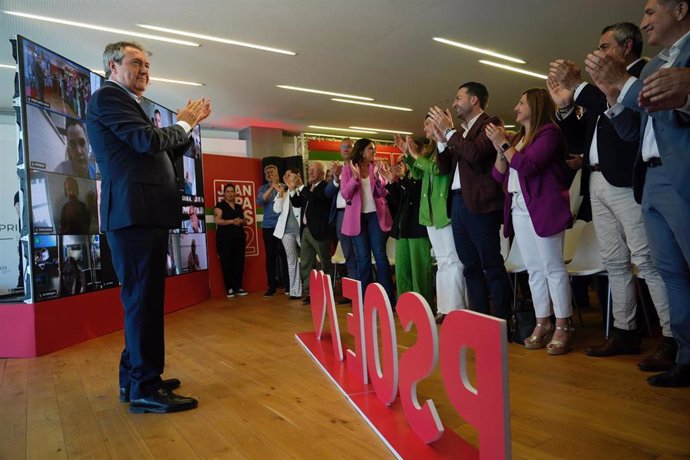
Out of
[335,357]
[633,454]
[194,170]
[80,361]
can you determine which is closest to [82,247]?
[80,361]

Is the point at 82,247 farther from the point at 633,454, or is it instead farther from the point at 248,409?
the point at 633,454

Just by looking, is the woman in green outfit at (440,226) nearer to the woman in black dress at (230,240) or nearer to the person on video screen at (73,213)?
the person on video screen at (73,213)

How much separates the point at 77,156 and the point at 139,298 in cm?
239

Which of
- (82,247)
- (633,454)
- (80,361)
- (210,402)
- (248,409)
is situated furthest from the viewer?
(82,247)

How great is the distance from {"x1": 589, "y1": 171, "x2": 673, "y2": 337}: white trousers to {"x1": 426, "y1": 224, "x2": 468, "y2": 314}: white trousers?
982 mm

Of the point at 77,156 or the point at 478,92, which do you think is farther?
the point at 77,156

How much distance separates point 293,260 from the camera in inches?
212

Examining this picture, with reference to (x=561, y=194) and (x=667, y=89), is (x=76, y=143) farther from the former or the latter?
(x=667, y=89)

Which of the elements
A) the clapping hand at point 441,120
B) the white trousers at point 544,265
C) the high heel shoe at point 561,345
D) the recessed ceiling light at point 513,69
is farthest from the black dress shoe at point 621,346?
the recessed ceiling light at point 513,69

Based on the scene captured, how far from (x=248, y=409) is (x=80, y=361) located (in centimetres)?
174

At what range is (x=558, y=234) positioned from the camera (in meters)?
2.47

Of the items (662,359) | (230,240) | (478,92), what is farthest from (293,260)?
(662,359)

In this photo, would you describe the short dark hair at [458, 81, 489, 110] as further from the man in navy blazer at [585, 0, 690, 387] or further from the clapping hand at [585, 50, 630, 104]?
the clapping hand at [585, 50, 630, 104]

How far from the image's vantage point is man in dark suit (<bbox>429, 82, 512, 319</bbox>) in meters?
2.78
